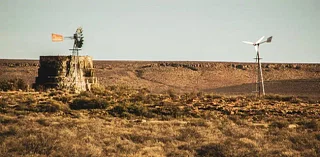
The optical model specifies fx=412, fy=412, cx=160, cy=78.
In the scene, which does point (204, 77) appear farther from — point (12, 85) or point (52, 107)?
point (52, 107)

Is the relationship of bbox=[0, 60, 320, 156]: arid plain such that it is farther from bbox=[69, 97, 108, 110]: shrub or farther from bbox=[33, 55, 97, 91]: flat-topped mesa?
bbox=[33, 55, 97, 91]: flat-topped mesa

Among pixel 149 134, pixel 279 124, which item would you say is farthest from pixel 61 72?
pixel 279 124

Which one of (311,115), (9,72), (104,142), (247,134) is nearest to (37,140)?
(104,142)

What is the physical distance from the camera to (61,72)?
32.2 metres

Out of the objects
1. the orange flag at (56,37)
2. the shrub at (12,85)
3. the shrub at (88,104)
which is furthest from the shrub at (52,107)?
the shrub at (12,85)

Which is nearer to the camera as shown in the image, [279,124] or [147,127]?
[147,127]

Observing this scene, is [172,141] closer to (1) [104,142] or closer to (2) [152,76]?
(1) [104,142]

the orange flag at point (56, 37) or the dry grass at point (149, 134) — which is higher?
the orange flag at point (56, 37)

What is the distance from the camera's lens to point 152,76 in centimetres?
7225

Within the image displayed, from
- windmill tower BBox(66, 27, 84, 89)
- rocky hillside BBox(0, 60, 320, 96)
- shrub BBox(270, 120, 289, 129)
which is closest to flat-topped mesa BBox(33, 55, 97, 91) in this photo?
windmill tower BBox(66, 27, 84, 89)

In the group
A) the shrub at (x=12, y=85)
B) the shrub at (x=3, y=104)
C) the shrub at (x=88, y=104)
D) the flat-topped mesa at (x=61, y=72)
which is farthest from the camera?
the shrub at (x=12, y=85)

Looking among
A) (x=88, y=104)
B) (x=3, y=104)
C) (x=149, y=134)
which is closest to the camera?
(x=149, y=134)

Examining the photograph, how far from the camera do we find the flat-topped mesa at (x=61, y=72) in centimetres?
3222

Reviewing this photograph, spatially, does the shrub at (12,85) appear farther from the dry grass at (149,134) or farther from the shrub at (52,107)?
the shrub at (52,107)
